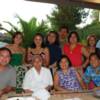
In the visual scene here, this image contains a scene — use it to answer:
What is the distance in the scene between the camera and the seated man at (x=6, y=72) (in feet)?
13.3

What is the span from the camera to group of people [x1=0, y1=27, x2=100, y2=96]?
4191 mm

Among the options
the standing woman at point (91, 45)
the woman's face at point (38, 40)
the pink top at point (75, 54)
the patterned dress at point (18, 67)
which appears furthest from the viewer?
the standing woman at point (91, 45)

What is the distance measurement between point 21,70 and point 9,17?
578 cm

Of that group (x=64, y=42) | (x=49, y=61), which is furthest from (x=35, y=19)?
(x=49, y=61)

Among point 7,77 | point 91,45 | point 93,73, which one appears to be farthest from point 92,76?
point 7,77

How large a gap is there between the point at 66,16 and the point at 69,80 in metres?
7.77

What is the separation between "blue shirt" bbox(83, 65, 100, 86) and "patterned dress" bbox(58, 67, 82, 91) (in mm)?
294

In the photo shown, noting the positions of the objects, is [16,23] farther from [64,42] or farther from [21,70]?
[21,70]

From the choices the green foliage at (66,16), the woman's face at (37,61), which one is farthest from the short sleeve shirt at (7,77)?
the green foliage at (66,16)

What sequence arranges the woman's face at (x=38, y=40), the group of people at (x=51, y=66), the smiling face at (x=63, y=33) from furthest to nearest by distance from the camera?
1. the smiling face at (x=63, y=33)
2. the woman's face at (x=38, y=40)
3. the group of people at (x=51, y=66)

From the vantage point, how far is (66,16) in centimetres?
1218

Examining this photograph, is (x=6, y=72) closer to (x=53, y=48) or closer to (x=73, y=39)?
(x=53, y=48)

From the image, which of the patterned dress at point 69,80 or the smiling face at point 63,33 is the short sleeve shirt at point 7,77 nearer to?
the patterned dress at point 69,80

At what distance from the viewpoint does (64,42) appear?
251 inches
